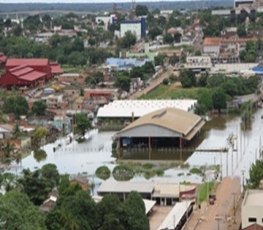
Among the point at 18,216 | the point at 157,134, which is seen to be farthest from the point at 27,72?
the point at 18,216

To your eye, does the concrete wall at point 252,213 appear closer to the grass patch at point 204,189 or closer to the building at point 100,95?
the grass patch at point 204,189

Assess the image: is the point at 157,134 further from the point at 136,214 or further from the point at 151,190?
the point at 136,214

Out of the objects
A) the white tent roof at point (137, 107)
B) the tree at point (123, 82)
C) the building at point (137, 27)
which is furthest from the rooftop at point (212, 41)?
the white tent roof at point (137, 107)

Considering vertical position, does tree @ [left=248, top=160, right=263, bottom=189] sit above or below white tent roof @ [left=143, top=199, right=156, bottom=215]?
above

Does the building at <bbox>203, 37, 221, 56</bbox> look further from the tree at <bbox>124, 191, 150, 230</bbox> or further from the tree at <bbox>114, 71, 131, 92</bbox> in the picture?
the tree at <bbox>124, 191, 150, 230</bbox>

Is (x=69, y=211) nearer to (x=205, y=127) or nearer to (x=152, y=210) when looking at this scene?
(x=152, y=210)

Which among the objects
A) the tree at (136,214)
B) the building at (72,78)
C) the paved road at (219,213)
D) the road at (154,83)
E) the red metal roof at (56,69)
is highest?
the tree at (136,214)

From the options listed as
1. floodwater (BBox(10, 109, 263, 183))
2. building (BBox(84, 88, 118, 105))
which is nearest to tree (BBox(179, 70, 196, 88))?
building (BBox(84, 88, 118, 105))

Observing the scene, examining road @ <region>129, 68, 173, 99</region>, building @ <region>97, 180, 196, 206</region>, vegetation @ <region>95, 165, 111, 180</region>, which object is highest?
building @ <region>97, 180, 196, 206</region>
